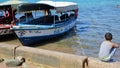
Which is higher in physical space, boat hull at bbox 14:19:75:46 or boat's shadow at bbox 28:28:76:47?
boat hull at bbox 14:19:75:46

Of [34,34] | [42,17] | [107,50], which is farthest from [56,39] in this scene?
[107,50]

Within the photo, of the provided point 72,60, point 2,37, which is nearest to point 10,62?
point 72,60

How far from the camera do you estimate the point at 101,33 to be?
63.8 feet

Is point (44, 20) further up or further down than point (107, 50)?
further down

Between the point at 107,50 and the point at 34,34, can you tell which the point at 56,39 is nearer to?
the point at 34,34

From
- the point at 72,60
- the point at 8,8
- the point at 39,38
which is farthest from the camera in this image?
the point at 8,8

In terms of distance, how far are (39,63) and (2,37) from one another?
9.31 m

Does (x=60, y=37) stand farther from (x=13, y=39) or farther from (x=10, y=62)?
(x=10, y=62)

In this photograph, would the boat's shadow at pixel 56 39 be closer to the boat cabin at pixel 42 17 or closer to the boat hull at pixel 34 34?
the boat hull at pixel 34 34

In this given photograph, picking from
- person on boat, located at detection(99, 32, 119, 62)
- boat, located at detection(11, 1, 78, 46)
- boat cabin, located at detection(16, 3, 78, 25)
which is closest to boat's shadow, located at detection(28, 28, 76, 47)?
boat, located at detection(11, 1, 78, 46)

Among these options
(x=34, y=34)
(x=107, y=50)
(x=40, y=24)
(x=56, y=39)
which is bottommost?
(x=56, y=39)

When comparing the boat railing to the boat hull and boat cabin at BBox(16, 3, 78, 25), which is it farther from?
the boat hull

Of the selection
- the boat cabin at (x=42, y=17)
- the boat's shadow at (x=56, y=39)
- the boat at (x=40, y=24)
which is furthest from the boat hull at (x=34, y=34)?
the boat cabin at (x=42, y=17)

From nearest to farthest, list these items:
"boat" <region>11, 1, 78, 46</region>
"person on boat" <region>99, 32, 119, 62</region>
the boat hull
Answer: "person on boat" <region>99, 32, 119, 62</region> < the boat hull < "boat" <region>11, 1, 78, 46</region>
